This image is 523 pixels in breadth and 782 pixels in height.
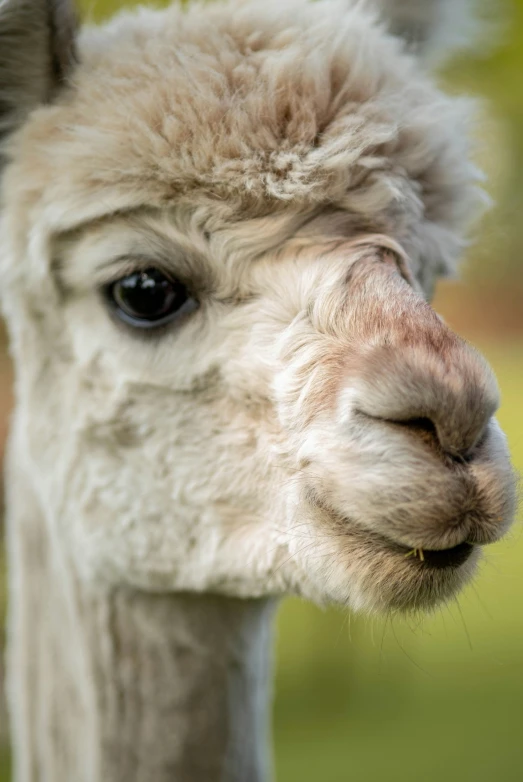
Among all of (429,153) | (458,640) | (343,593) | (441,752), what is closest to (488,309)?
(458,640)

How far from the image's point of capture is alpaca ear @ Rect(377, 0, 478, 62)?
2.22 meters

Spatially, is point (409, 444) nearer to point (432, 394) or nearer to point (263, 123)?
point (432, 394)

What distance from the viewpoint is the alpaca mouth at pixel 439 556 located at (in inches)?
52.7

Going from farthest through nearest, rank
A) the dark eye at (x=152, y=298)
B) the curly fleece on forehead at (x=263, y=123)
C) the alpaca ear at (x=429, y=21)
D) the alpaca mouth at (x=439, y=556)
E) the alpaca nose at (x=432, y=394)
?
the alpaca ear at (x=429, y=21) → the dark eye at (x=152, y=298) → the curly fleece on forehead at (x=263, y=123) → the alpaca mouth at (x=439, y=556) → the alpaca nose at (x=432, y=394)

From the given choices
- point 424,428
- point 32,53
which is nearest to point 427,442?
point 424,428

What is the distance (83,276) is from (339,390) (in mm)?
696

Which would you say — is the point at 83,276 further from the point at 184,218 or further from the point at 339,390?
the point at 339,390

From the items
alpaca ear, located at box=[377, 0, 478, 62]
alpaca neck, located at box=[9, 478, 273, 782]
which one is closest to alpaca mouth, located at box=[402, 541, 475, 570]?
alpaca neck, located at box=[9, 478, 273, 782]

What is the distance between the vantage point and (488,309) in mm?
7039

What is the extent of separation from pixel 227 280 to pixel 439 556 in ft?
2.29

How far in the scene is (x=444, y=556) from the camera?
1348 millimetres

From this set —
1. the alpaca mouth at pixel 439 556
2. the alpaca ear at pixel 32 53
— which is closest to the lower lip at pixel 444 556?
the alpaca mouth at pixel 439 556

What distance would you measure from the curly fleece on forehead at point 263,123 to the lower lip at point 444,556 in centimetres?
67

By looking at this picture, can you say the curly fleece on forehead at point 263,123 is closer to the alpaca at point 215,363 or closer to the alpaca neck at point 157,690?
the alpaca at point 215,363
